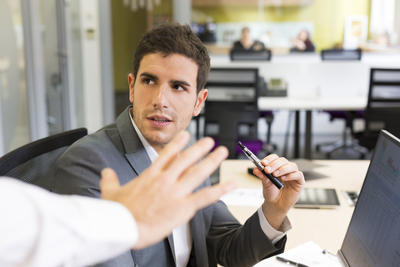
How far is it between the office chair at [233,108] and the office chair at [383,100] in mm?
902

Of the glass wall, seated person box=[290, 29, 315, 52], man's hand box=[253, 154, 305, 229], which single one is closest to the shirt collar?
man's hand box=[253, 154, 305, 229]

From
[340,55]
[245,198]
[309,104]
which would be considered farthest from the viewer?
[340,55]

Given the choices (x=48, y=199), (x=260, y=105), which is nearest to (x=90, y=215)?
(x=48, y=199)

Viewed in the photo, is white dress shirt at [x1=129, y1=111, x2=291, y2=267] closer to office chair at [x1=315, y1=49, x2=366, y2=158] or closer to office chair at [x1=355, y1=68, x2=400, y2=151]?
office chair at [x1=355, y1=68, x2=400, y2=151]

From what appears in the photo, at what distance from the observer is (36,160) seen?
114cm

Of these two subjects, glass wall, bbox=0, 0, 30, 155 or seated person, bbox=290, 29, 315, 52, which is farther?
seated person, bbox=290, 29, 315, 52

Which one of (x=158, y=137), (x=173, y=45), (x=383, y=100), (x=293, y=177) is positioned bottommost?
(x=383, y=100)

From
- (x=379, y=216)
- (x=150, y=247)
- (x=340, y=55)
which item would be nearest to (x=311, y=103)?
(x=340, y=55)

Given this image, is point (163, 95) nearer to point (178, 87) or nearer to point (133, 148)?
point (178, 87)

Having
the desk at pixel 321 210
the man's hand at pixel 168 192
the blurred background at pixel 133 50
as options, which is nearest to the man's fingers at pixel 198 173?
the man's hand at pixel 168 192

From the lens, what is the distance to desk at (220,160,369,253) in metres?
1.45

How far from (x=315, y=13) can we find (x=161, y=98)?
7.48m

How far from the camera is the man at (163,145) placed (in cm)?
115

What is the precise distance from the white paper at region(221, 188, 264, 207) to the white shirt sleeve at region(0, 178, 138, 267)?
3.99 feet
